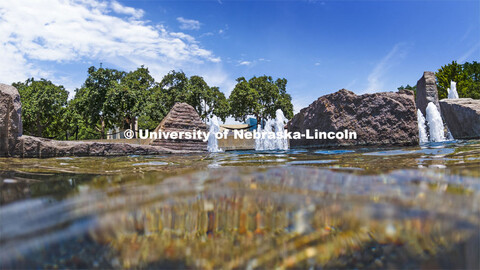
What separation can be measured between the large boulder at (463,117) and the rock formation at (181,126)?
1225 cm

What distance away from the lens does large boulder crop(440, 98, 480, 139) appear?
11.8 metres

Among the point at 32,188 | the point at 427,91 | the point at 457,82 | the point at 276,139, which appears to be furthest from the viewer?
the point at 457,82

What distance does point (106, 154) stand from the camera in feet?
22.5

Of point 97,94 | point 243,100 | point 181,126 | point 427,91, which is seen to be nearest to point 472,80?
point 427,91

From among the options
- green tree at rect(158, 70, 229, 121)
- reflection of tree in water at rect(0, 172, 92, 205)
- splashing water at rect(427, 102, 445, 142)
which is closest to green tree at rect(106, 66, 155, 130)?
green tree at rect(158, 70, 229, 121)

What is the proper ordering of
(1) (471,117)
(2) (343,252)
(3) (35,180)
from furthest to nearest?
(1) (471,117), (3) (35,180), (2) (343,252)

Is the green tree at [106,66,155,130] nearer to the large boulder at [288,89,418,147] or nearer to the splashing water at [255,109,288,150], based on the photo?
the splashing water at [255,109,288,150]

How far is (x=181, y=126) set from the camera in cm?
1081

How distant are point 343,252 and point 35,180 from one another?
8.59 ft

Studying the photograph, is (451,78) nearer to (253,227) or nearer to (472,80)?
(472,80)

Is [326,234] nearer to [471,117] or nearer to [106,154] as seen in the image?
[106,154]

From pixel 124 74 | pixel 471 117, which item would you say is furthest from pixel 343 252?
pixel 124 74

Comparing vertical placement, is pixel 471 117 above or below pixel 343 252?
above

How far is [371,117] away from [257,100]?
104 ft
